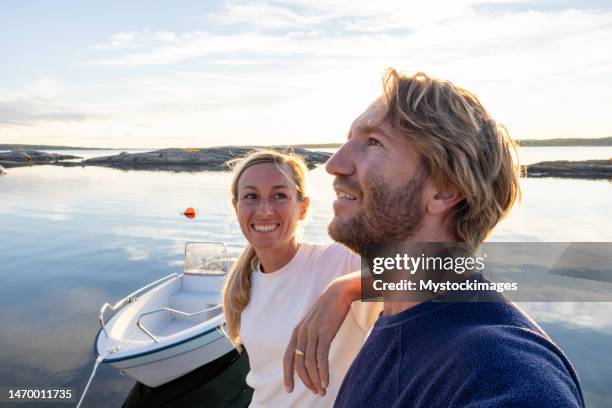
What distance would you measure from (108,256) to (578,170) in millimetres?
58607

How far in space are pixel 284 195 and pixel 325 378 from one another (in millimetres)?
1809

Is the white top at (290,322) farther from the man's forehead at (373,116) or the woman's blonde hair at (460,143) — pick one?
the man's forehead at (373,116)

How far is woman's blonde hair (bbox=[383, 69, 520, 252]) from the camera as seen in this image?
156 cm

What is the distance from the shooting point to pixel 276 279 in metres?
2.88

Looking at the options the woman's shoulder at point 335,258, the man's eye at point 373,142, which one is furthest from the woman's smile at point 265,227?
the man's eye at point 373,142

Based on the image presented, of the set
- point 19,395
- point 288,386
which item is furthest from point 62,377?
point 288,386

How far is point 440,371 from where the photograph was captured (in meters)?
1.12

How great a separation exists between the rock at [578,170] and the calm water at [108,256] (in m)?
15.5

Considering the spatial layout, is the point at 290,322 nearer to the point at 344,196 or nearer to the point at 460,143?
the point at 344,196

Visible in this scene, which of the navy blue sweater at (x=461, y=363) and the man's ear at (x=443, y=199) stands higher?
the man's ear at (x=443, y=199)

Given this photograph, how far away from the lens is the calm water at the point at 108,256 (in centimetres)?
945

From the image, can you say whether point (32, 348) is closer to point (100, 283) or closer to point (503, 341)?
point (100, 283)

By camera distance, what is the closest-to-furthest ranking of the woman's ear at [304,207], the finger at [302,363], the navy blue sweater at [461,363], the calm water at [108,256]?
the navy blue sweater at [461,363], the finger at [302,363], the woman's ear at [304,207], the calm water at [108,256]

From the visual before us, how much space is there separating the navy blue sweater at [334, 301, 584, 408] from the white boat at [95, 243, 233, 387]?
4638mm
